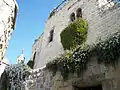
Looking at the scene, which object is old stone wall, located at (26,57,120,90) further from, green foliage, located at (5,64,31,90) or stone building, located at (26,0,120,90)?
green foliage, located at (5,64,31,90)

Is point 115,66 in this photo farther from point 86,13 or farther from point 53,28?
point 53,28

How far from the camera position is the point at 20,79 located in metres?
7.24

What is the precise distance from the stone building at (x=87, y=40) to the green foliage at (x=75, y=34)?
33 centimetres

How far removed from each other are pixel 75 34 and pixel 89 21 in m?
1.23

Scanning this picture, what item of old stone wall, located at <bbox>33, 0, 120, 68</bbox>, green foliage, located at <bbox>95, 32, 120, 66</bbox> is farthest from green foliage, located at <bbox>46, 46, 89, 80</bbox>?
old stone wall, located at <bbox>33, 0, 120, 68</bbox>

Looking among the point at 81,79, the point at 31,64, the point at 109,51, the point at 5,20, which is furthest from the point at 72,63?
the point at 31,64

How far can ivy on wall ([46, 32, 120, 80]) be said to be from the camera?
506 cm

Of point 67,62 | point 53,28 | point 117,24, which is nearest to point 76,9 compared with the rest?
point 53,28

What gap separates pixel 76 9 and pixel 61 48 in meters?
3.00

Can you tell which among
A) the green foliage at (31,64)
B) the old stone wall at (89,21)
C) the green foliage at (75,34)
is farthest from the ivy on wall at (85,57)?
the green foliage at (31,64)

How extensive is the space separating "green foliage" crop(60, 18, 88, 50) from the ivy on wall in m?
4.14

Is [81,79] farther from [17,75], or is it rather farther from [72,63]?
[17,75]

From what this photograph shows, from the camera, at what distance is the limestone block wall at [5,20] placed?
294 cm

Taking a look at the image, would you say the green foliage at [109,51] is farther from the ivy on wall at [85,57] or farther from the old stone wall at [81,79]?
the old stone wall at [81,79]
